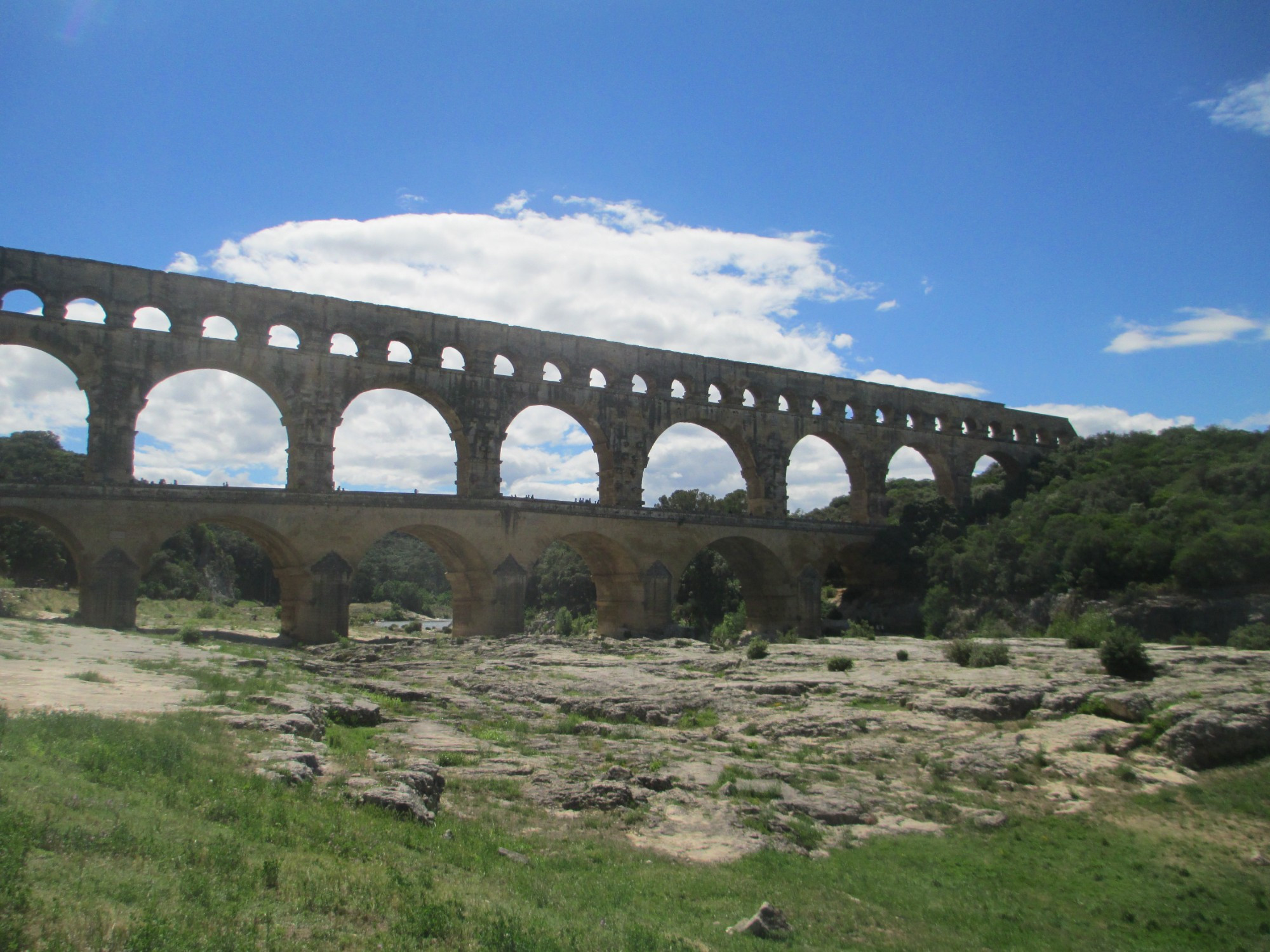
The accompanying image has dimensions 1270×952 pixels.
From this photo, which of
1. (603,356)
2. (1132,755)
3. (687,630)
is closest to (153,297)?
(603,356)

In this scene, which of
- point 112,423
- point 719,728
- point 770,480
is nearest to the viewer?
point 719,728

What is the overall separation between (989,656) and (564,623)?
24.0 m

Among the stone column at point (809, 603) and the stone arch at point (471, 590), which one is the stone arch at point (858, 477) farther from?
the stone arch at point (471, 590)

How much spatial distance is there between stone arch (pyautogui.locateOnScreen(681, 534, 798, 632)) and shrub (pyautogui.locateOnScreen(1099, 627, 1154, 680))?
1681cm

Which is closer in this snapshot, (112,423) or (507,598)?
(112,423)

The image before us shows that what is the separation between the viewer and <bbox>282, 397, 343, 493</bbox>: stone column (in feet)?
85.7

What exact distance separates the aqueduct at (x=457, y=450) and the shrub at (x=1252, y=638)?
13.2 m

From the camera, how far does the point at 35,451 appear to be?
4425 cm

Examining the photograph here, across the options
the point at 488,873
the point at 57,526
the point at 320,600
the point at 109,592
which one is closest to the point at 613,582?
the point at 320,600

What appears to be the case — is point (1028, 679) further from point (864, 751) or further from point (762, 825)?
point (762, 825)

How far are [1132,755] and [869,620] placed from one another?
23.0 metres

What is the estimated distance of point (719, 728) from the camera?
553 inches

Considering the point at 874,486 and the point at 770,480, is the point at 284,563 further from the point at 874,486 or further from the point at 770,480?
the point at 874,486

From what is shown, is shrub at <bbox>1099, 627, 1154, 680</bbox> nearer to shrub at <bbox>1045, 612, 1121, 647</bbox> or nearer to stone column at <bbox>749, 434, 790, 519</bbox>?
shrub at <bbox>1045, 612, 1121, 647</bbox>
